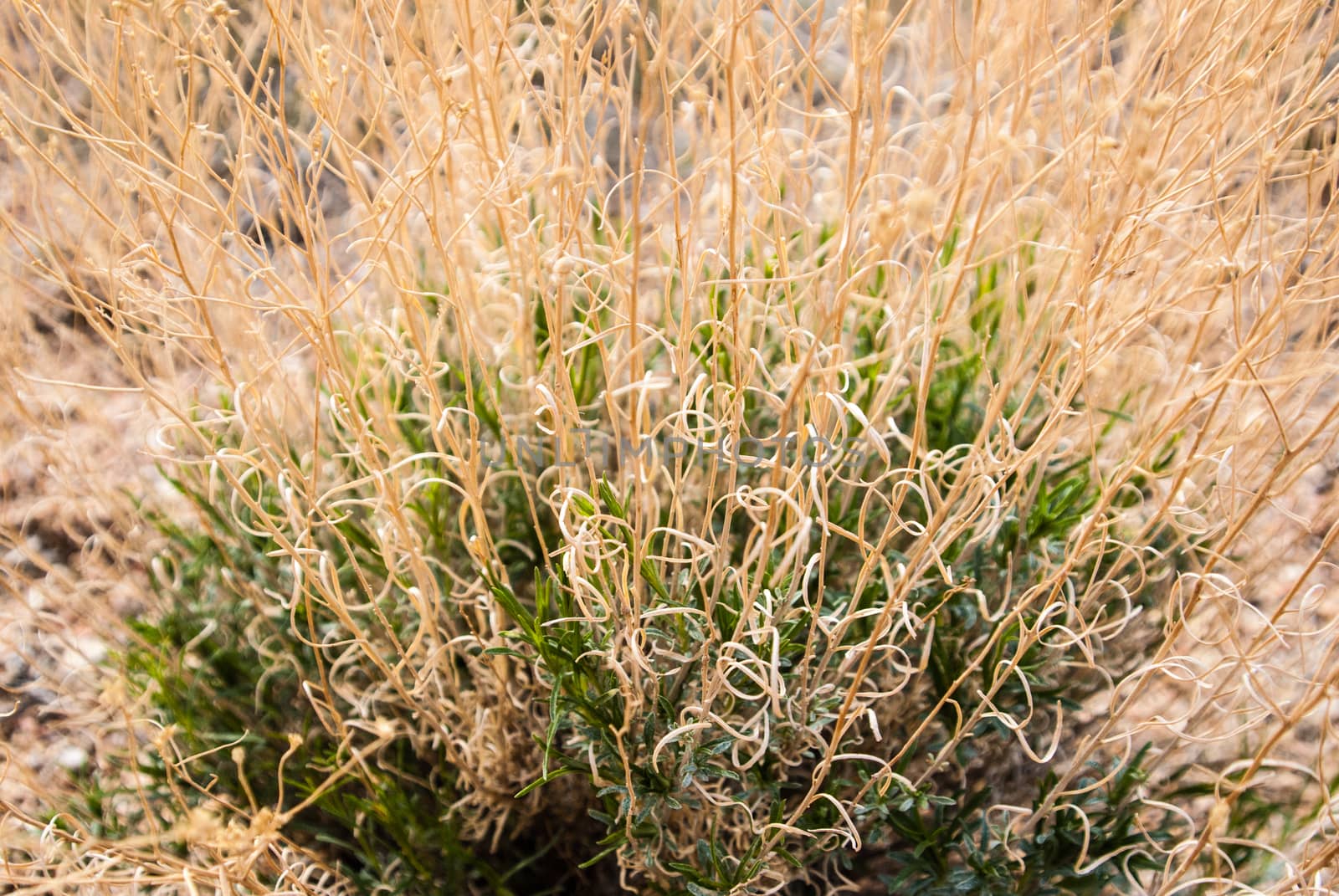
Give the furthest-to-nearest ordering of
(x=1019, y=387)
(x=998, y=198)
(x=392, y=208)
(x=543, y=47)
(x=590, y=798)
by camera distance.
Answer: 1. (x=998, y=198)
2. (x=1019, y=387)
3. (x=590, y=798)
4. (x=543, y=47)
5. (x=392, y=208)

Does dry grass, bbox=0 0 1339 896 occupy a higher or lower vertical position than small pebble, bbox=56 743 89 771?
higher

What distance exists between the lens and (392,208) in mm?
858

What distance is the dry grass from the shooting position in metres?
0.86

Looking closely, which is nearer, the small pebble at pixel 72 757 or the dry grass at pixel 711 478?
the dry grass at pixel 711 478

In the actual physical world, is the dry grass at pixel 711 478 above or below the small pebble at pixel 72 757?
above

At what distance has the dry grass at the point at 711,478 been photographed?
856 millimetres

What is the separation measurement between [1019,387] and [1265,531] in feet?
A: 1.42

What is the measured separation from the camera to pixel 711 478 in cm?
89

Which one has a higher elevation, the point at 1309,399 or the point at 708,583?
the point at 1309,399

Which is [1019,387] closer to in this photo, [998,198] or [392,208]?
[998,198]

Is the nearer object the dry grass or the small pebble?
the dry grass

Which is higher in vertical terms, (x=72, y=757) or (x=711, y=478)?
(x=711, y=478)

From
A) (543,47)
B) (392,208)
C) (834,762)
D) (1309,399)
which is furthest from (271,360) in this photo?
(1309,399)

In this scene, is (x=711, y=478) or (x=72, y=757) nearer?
(x=711, y=478)
